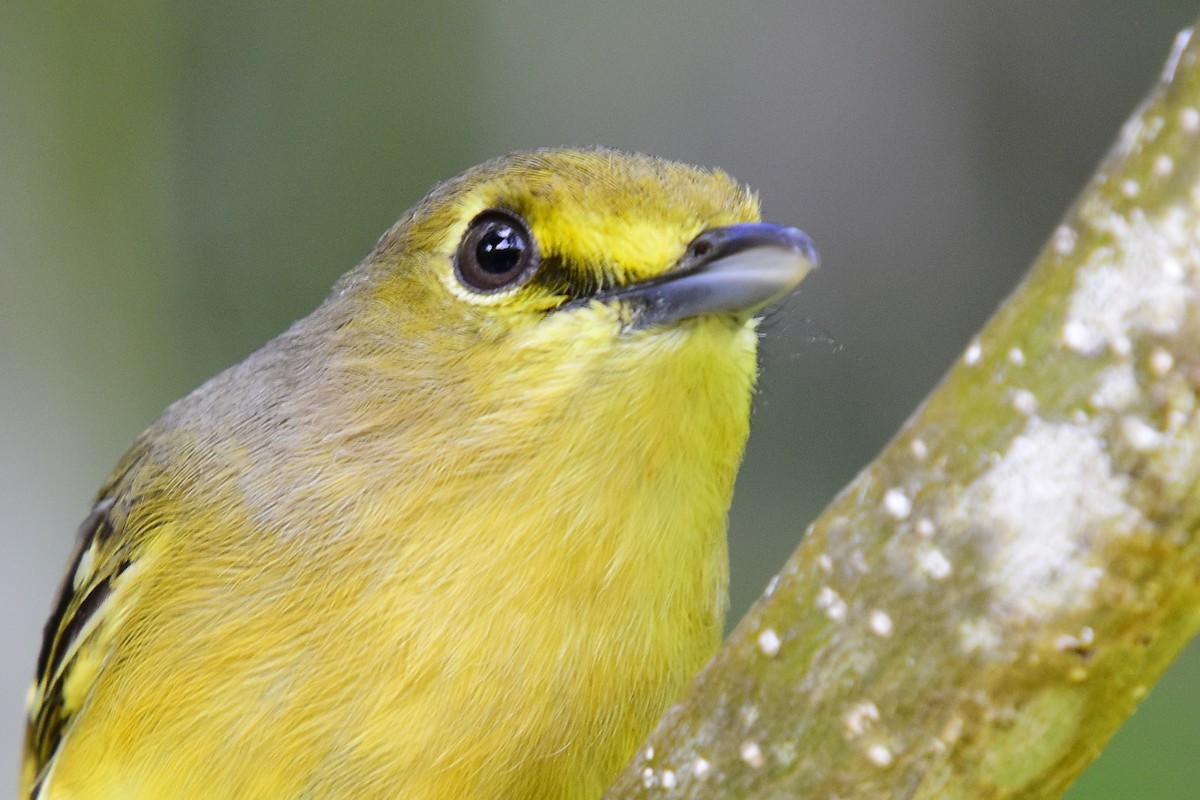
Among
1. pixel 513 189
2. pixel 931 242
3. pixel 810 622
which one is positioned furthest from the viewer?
pixel 931 242

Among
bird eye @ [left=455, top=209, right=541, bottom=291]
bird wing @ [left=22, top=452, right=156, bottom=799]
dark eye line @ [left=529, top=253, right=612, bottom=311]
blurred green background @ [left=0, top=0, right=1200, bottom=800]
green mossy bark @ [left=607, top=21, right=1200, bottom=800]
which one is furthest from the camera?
blurred green background @ [left=0, top=0, right=1200, bottom=800]

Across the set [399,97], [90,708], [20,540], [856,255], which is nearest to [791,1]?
[856,255]

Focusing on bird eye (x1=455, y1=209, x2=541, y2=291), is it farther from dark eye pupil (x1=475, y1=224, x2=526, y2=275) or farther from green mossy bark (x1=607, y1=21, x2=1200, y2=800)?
green mossy bark (x1=607, y1=21, x2=1200, y2=800)

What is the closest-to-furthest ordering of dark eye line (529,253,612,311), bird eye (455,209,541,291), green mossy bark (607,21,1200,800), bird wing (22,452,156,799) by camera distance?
green mossy bark (607,21,1200,800), dark eye line (529,253,612,311), bird eye (455,209,541,291), bird wing (22,452,156,799)

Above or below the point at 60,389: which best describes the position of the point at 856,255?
above

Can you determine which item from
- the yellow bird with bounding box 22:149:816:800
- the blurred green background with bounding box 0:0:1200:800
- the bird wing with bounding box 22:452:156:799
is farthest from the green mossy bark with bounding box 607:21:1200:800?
the blurred green background with bounding box 0:0:1200:800

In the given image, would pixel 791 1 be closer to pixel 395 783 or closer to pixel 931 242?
pixel 931 242

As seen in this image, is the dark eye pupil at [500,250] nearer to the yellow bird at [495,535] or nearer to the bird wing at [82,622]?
the yellow bird at [495,535]

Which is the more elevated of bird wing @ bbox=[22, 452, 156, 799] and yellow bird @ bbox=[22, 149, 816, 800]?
yellow bird @ bbox=[22, 149, 816, 800]

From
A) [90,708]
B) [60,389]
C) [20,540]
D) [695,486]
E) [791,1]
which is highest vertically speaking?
[791,1]
